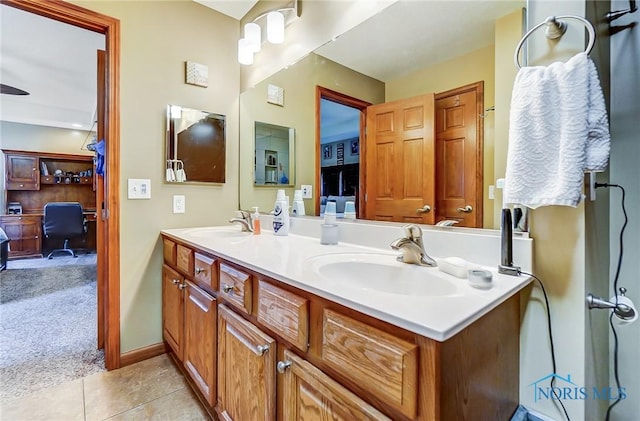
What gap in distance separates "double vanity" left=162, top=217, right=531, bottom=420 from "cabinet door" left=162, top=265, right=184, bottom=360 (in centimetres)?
16

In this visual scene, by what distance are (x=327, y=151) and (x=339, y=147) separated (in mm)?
88

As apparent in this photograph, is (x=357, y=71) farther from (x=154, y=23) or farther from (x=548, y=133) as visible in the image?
(x=154, y=23)

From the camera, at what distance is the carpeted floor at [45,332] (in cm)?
167

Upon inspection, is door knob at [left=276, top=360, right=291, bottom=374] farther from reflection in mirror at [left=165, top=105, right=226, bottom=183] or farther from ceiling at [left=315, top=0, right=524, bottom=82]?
reflection in mirror at [left=165, top=105, right=226, bottom=183]

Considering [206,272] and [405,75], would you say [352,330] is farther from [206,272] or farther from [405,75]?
[405,75]

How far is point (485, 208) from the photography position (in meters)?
1.02

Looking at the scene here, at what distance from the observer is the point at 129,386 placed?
1.58 meters

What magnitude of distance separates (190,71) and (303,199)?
1143 mm

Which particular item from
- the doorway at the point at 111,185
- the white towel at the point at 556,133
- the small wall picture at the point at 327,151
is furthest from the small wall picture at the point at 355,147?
the doorway at the point at 111,185

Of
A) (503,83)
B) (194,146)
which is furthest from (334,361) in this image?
(194,146)

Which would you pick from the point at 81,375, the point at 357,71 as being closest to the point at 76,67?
the point at 81,375

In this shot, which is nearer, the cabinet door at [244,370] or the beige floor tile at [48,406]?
the cabinet door at [244,370]

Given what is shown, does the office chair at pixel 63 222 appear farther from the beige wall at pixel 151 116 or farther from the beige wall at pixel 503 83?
the beige wall at pixel 503 83

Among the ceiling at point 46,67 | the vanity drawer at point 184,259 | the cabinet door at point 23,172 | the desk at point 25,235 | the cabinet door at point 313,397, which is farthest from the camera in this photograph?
the cabinet door at point 23,172
